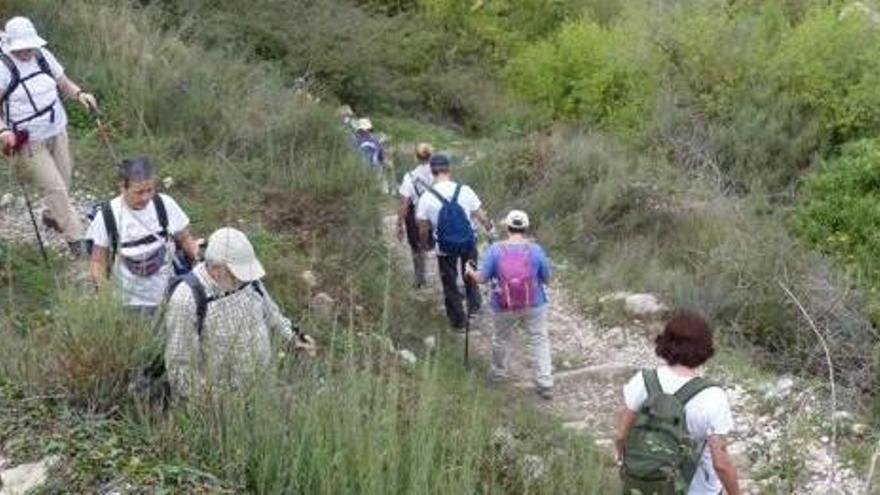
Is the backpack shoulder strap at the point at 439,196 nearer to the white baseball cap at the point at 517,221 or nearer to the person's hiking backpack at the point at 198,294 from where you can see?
the white baseball cap at the point at 517,221

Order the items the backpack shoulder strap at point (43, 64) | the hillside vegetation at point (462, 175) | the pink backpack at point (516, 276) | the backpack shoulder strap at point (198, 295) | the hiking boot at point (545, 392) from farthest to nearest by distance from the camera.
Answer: the hiking boot at point (545, 392), the pink backpack at point (516, 276), the backpack shoulder strap at point (43, 64), the backpack shoulder strap at point (198, 295), the hillside vegetation at point (462, 175)

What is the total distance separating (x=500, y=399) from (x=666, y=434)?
297 centimetres

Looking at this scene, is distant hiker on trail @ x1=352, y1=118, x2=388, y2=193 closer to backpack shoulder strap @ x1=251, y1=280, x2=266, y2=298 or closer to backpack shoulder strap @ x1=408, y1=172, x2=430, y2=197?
backpack shoulder strap @ x1=408, y1=172, x2=430, y2=197

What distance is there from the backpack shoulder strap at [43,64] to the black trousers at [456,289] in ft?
11.0

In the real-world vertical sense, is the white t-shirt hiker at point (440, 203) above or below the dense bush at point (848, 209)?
above

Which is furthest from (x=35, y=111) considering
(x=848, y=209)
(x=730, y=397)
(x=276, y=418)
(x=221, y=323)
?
(x=848, y=209)

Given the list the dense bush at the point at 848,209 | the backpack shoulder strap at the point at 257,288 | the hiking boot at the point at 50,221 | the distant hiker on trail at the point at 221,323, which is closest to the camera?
the distant hiker on trail at the point at 221,323

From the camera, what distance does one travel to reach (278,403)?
4.12 m

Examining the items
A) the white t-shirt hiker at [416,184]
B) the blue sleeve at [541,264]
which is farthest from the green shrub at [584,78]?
the blue sleeve at [541,264]

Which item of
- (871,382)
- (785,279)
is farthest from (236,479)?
(785,279)

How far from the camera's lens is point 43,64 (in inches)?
283

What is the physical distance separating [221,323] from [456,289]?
4689 millimetres

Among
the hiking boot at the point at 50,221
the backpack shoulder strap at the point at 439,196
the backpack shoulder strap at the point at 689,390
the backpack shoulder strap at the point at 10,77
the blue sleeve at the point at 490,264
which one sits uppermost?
the backpack shoulder strap at the point at 10,77

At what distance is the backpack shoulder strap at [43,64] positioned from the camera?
282 inches
